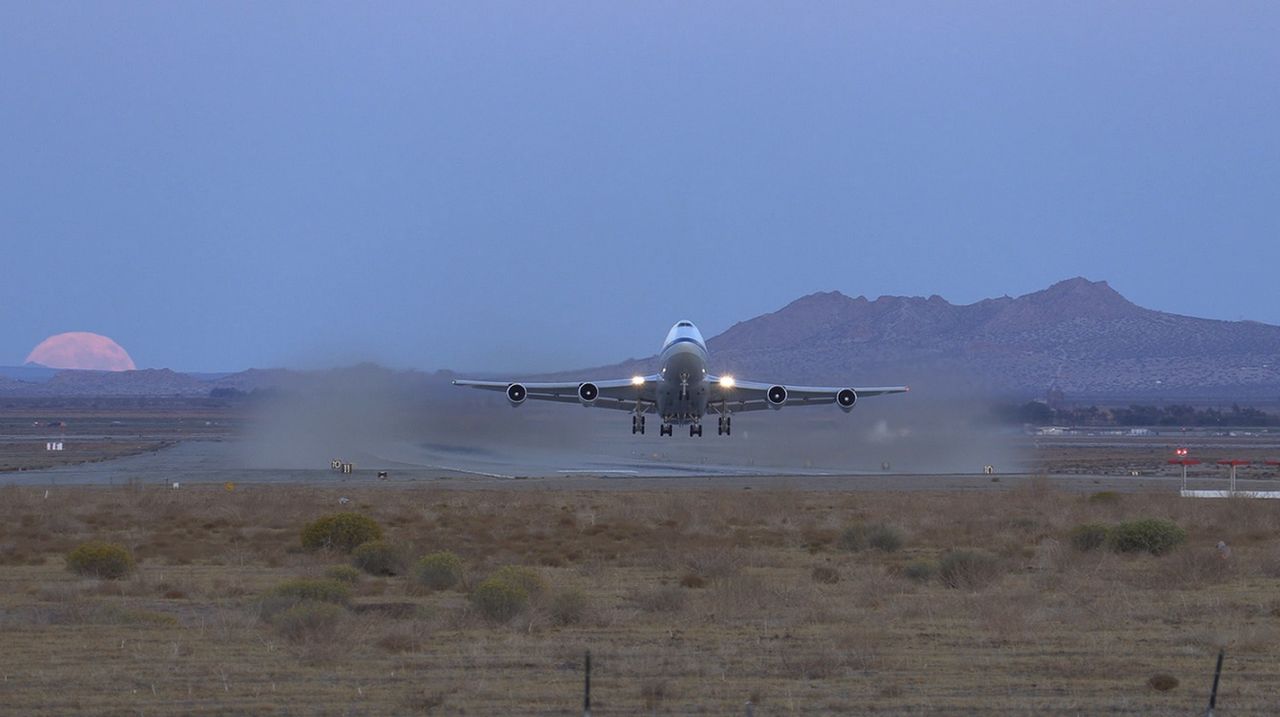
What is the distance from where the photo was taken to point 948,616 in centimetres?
2800

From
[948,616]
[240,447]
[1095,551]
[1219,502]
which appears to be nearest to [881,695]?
[948,616]

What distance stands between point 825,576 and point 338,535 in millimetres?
15710

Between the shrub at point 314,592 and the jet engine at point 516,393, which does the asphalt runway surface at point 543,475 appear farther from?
the shrub at point 314,592

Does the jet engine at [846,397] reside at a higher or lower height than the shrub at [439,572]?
higher

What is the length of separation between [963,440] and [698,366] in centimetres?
4540

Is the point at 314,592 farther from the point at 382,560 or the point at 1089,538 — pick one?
the point at 1089,538

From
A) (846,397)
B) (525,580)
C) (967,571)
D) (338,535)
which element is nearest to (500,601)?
(525,580)

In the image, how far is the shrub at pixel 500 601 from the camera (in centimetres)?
2695

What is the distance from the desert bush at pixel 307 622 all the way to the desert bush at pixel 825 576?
545 inches

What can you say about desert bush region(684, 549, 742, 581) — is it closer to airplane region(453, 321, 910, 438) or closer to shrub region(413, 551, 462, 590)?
shrub region(413, 551, 462, 590)

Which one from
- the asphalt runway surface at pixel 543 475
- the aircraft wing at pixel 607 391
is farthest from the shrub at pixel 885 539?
the asphalt runway surface at pixel 543 475

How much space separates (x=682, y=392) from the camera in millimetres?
56031

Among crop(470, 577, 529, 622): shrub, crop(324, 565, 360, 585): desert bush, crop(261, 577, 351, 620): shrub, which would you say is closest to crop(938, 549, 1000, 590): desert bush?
crop(470, 577, 529, 622): shrub

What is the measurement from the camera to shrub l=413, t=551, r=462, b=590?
108ft
